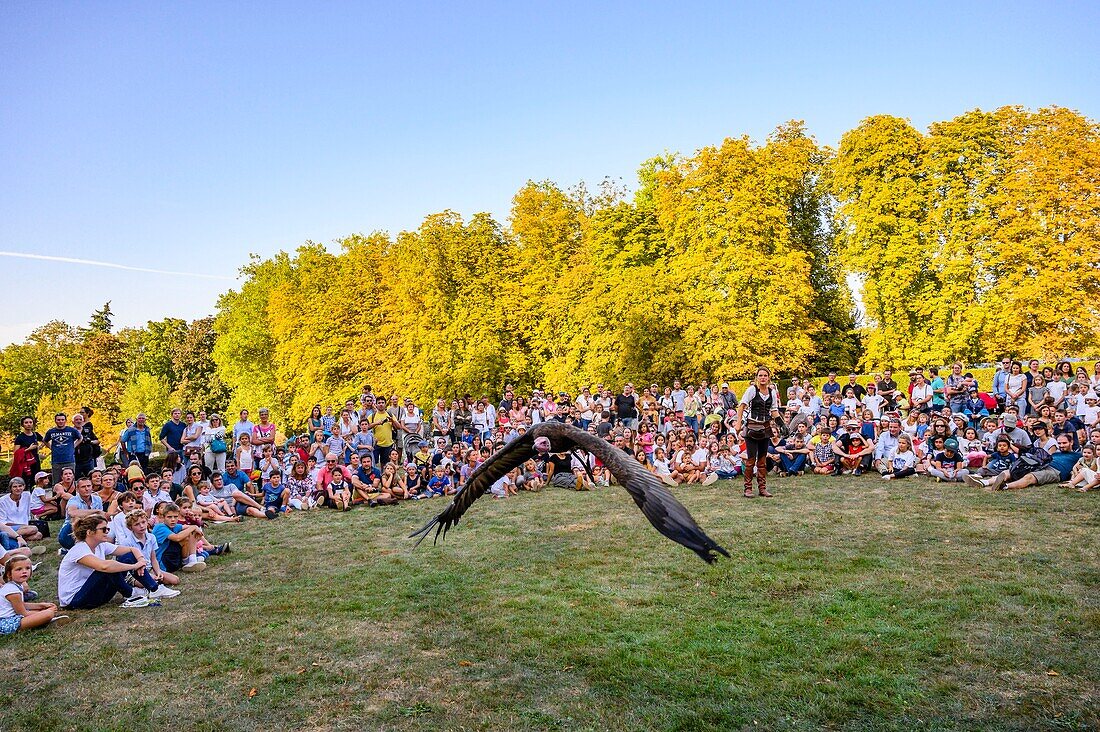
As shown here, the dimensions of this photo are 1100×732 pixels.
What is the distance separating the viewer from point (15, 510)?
10383 mm

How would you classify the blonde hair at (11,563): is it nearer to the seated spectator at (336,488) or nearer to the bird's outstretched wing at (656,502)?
the bird's outstretched wing at (656,502)

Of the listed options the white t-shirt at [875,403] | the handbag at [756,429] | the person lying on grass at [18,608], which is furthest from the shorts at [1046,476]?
the person lying on grass at [18,608]

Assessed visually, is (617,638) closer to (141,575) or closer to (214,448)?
(141,575)

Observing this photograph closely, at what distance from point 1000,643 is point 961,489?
24.7 ft

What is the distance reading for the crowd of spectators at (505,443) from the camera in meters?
11.7

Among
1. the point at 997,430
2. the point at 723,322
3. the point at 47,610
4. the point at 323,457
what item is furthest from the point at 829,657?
the point at 723,322

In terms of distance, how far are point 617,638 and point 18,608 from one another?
223 inches

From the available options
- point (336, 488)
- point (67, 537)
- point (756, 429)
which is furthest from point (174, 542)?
point (756, 429)

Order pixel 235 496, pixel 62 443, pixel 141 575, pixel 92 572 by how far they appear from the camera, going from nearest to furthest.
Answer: pixel 92 572, pixel 141 575, pixel 235 496, pixel 62 443

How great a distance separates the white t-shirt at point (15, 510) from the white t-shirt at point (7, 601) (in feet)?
14.1

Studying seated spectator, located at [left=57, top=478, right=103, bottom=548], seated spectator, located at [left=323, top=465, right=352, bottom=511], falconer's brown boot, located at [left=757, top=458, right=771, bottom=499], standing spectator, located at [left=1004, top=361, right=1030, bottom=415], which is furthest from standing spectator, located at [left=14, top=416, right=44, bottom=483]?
standing spectator, located at [left=1004, top=361, right=1030, bottom=415]

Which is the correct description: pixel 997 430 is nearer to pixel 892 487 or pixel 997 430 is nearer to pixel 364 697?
pixel 892 487

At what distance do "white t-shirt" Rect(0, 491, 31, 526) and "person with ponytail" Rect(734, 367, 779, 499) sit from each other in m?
11.2

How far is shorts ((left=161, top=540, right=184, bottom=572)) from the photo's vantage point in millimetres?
8752
